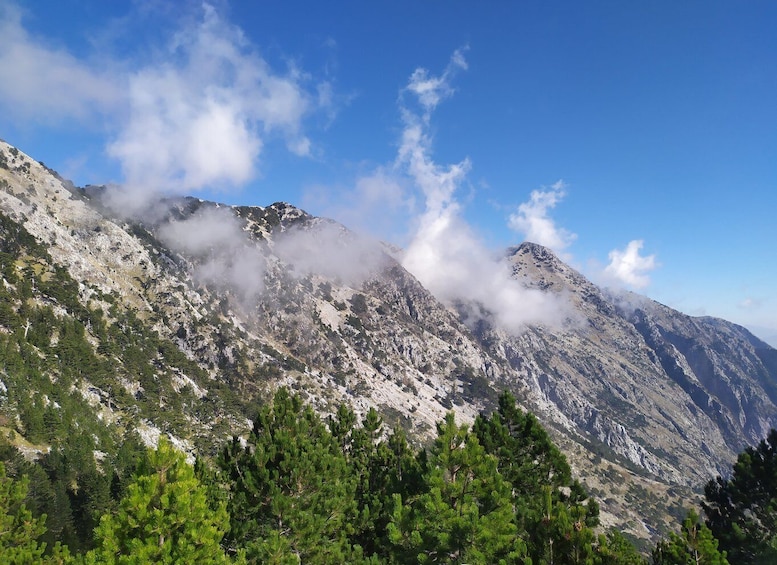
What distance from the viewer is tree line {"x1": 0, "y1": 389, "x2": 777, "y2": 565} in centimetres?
1450

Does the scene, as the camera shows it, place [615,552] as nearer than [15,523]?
Yes

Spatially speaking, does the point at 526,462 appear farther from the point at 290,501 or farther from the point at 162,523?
the point at 162,523

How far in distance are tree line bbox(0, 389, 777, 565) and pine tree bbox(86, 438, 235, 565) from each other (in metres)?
0.05

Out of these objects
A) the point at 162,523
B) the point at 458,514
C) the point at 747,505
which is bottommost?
the point at 747,505

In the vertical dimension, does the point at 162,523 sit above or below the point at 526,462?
→ above

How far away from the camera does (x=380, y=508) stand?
25.6 metres

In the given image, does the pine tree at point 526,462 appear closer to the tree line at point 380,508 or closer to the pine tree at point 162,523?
the tree line at point 380,508

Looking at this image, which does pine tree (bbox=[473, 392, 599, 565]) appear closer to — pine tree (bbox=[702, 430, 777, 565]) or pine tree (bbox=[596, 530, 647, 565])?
pine tree (bbox=[596, 530, 647, 565])

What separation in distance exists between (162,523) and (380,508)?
14614 millimetres

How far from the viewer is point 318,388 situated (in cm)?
19662

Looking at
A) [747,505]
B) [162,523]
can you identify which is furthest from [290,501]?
[747,505]

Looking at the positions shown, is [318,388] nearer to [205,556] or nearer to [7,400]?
[7,400]

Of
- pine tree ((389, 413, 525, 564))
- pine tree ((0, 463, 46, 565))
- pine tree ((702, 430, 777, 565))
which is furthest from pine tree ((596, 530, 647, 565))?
pine tree ((0, 463, 46, 565))

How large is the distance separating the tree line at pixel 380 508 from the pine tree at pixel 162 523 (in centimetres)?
5
